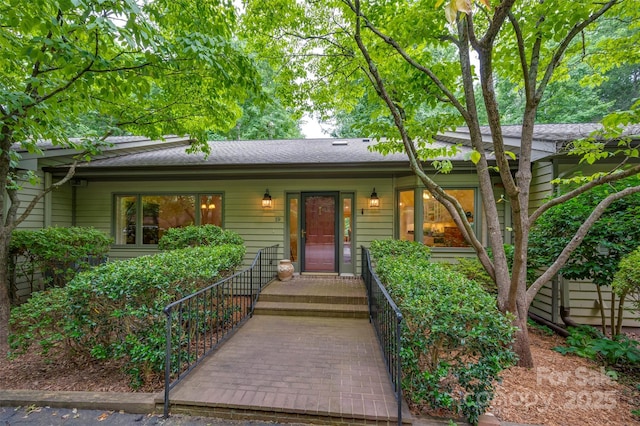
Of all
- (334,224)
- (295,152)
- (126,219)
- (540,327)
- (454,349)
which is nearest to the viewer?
(454,349)

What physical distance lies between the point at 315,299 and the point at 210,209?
3640mm

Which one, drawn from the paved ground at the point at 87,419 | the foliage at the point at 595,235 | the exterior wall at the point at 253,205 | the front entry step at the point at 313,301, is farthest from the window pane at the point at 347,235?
the paved ground at the point at 87,419

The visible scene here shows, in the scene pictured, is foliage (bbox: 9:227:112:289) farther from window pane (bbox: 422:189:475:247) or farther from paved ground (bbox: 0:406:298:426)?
window pane (bbox: 422:189:475:247)

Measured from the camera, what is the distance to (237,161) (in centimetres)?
610

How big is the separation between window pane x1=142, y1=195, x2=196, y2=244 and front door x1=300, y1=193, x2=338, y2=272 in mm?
2856

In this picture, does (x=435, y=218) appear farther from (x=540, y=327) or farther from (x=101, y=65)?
(x=101, y=65)

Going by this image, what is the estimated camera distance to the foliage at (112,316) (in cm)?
275

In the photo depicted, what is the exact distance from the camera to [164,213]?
6.83 metres

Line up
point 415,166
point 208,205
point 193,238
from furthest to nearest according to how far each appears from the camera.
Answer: point 208,205 → point 193,238 → point 415,166

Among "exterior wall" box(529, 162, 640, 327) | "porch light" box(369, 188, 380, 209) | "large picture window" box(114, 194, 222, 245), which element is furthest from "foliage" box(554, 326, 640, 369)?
"large picture window" box(114, 194, 222, 245)

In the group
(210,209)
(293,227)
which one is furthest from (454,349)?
(210,209)

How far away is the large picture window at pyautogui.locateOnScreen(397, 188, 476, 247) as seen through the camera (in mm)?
5895

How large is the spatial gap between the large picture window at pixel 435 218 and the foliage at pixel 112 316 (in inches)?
182

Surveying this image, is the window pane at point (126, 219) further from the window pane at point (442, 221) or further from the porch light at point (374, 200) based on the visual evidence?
the window pane at point (442, 221)
